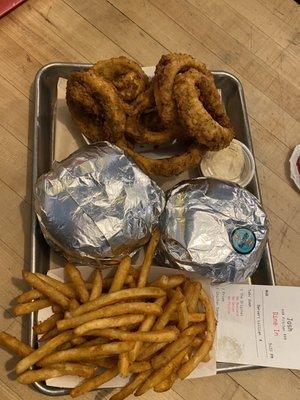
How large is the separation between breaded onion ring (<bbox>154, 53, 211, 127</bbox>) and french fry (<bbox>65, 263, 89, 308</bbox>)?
0.53 metres

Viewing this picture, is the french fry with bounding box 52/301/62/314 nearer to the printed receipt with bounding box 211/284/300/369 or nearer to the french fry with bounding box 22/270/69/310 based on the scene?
the french fry with bounding box 22/270/69/310

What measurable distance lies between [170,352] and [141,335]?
3.6 inches

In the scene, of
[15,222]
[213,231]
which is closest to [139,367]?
[213,231]

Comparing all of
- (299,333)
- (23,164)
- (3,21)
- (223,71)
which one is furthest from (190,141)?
(3,21)

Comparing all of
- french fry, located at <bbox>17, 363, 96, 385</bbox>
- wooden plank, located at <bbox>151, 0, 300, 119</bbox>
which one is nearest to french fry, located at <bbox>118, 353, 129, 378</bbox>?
french fry, located at <bbox>17, 363, 96, 385</bbox>

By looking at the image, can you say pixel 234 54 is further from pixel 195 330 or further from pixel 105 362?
pixel 105 362

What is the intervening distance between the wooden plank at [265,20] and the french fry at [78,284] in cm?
138

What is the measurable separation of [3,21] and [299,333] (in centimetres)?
152

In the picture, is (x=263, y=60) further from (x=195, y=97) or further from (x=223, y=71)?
(x=195, y=97)

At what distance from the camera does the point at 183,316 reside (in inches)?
46.7

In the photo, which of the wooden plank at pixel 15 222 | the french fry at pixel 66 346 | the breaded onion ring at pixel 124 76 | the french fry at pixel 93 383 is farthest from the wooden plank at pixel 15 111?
the french fry at pixel 93 383

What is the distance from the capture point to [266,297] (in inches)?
57.4

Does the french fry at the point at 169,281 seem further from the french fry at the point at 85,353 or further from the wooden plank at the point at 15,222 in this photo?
the wooden plank at the point at 15,222

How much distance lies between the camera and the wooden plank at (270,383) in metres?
1.44
